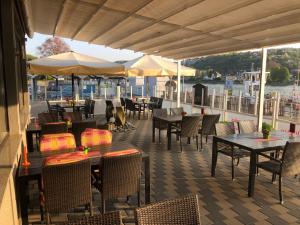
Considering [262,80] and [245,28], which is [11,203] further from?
[262,80]

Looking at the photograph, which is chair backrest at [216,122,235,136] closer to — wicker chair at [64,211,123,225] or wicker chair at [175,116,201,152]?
wicker chair at [175,116,201,152]

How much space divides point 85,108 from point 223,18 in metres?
6.92

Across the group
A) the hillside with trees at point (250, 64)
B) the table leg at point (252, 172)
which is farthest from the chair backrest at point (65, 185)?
the hillside with trees at point (250, 64)

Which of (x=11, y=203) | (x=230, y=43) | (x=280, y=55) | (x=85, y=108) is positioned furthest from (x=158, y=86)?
(x=280, y=55)

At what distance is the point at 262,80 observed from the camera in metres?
6.99

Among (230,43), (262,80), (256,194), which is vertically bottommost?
(256,194)

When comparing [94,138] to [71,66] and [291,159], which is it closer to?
[291,159]

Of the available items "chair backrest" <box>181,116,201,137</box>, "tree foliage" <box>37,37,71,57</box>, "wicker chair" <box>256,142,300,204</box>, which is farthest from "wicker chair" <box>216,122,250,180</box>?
"tree foliage" <box>37,37,71,57</box>

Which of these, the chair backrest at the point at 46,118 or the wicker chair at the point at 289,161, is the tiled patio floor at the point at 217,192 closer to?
the wicker chair at the point at 289,161

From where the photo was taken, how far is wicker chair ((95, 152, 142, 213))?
278 cm

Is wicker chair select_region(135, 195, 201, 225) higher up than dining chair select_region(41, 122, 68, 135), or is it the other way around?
dining chair select_region(41, 122, 68, 135)

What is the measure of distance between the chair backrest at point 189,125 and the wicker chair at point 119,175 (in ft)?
10.4

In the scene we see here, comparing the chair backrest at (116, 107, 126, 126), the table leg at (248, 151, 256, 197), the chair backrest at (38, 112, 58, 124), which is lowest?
the table leg at (248, 151, 256, 197)

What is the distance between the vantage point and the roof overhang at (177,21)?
13.2ft
